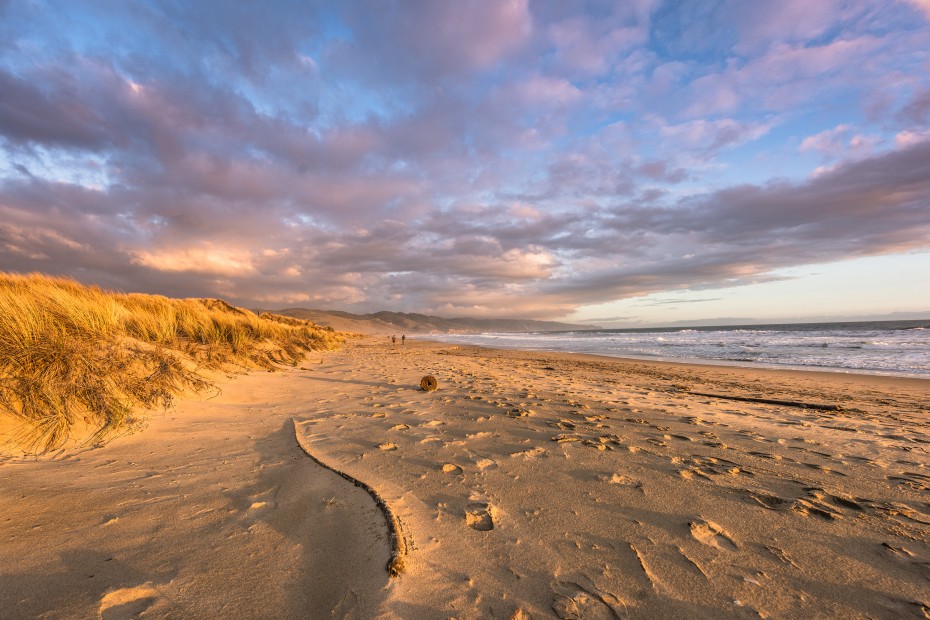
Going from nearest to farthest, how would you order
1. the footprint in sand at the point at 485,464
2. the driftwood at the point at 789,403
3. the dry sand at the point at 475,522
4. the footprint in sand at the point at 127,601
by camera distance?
the footprint in sand at the point at 127,601, the dry sand at the point at 475,522, the footprint in sand at the point at 485,464, the driftwood at the point at 789,403

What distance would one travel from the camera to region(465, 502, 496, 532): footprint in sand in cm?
236

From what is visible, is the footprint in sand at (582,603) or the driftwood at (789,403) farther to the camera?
the driftwood at (789,403)

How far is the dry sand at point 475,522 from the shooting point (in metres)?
1.73

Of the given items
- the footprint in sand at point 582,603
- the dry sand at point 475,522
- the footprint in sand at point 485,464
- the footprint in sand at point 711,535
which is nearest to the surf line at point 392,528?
the dry sand at point 475,522

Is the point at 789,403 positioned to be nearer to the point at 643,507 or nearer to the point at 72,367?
the point at 643,507

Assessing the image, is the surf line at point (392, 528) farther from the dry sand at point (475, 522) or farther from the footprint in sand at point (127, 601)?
the footprint in sand at point (127, 601)

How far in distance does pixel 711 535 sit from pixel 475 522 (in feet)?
4.65

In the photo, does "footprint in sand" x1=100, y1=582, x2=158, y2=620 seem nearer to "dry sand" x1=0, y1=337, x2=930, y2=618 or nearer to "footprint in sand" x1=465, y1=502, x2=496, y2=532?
"dry sand" x1=0, y1=337, x2=930, y2=618

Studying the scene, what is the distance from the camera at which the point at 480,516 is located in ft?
8.13

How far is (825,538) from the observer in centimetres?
223

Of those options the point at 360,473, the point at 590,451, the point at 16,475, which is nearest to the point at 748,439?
the point at 590,451

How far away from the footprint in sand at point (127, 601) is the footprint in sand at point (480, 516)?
1597 mm

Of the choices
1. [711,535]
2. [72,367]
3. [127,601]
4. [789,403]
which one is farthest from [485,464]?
[789,403]

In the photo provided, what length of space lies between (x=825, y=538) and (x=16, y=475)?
215 inches
